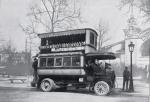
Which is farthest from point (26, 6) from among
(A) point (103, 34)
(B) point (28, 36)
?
(A) point (103, 34)

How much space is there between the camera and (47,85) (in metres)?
7.27

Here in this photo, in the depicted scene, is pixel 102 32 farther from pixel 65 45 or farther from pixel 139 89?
pixel 139 89

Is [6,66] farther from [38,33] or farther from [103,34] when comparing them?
[103,34]

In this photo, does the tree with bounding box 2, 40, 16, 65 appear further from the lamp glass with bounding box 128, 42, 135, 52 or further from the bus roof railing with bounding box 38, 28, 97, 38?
the lamp glass with bounding box 128, 42, 135, 52

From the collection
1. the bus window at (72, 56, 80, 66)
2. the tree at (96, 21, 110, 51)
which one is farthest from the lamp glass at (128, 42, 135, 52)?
the bus window at (72, 56, 80, 66)

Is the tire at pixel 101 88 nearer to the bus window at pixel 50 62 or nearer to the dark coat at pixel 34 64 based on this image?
the bus window at pixel 50 62

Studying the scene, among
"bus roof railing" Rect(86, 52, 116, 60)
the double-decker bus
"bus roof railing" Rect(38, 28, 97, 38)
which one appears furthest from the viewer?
the double-decker bus

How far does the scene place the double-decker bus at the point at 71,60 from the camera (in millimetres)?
6562

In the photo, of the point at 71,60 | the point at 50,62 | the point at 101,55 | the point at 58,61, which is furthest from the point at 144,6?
the point at 50,62

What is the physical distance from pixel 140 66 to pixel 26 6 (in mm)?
2865

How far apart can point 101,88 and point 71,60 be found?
1005 millimetres

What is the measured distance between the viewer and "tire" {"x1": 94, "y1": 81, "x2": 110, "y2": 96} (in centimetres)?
648

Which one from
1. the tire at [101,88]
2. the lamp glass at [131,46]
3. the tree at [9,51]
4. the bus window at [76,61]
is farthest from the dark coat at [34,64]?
the lamp glass at [131,46]

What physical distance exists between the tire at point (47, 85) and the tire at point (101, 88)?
1.21 meters
